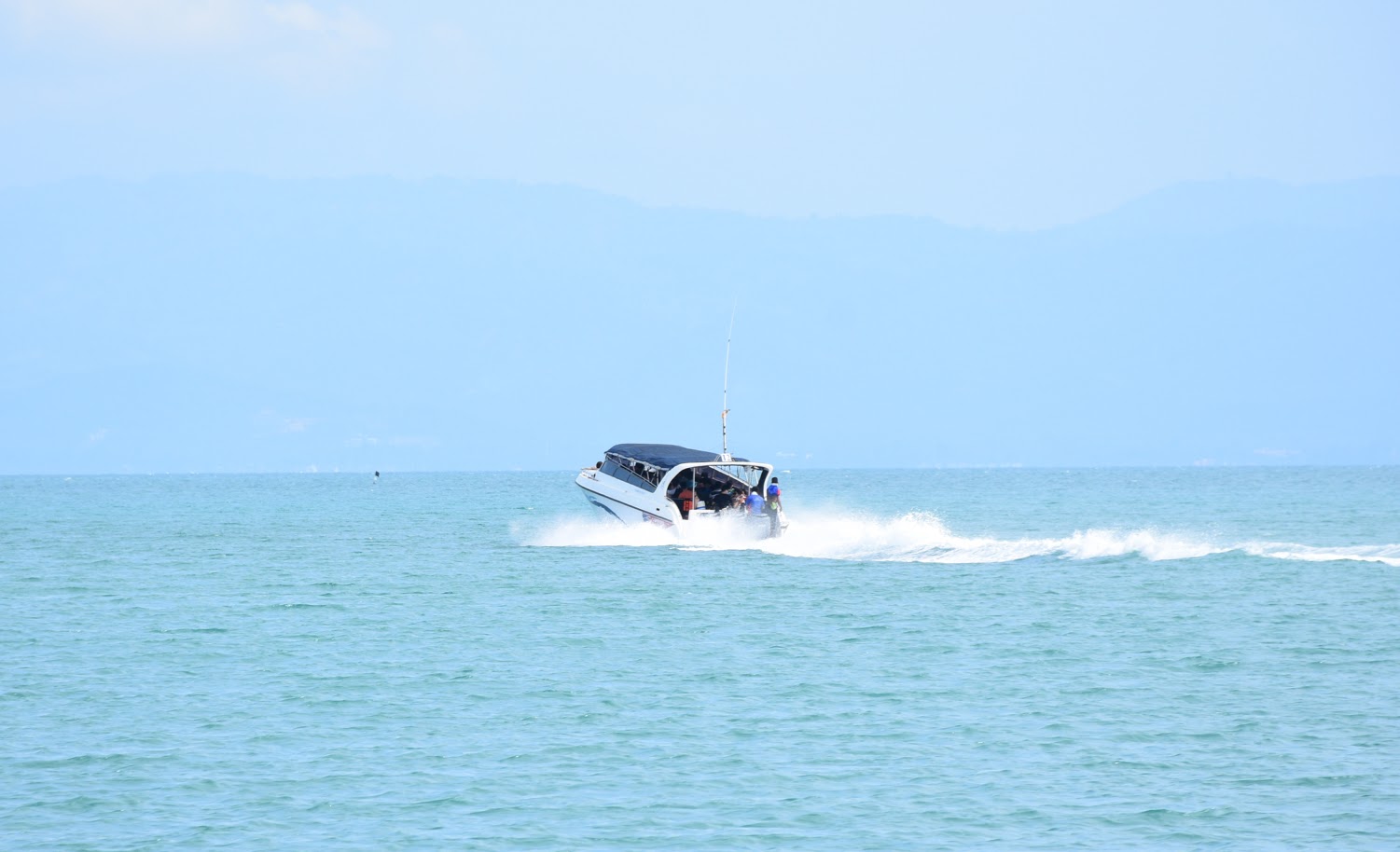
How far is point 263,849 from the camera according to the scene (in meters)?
14.1

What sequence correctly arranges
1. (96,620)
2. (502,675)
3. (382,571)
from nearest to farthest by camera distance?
(502,675) < (96,620) < (382,571)

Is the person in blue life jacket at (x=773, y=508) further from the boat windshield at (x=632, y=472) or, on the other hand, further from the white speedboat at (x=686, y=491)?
the boat windshield at (x=632, y=472)

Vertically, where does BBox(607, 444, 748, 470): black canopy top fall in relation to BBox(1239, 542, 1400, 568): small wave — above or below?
above

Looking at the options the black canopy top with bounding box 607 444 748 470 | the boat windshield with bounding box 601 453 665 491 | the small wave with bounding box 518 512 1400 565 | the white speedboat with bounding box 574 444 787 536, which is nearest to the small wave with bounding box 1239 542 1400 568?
the small wave with bounding box 518 512 1400 565

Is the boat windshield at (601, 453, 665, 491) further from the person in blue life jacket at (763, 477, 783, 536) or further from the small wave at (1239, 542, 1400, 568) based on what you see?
the small wave at (1239, 542, 1400, 568)

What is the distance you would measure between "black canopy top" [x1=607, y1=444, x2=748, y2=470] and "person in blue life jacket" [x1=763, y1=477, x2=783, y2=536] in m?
1.55

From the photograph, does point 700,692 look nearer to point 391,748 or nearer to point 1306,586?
point 391,748

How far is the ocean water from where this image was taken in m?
14.9

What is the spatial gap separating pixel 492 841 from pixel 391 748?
393 centimetres

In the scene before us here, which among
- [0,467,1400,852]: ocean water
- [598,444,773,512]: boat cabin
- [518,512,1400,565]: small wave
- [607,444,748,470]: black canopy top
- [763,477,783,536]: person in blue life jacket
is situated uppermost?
[607,444,748,470]: black canopy top

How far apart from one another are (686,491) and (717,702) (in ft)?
72.0

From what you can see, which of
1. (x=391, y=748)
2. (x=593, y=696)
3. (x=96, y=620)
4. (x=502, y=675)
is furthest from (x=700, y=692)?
(x=96, y=620)

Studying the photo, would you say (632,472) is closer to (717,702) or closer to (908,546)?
(908,546)

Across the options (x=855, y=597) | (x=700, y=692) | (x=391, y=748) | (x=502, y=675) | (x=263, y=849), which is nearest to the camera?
(x=263, y=849)
